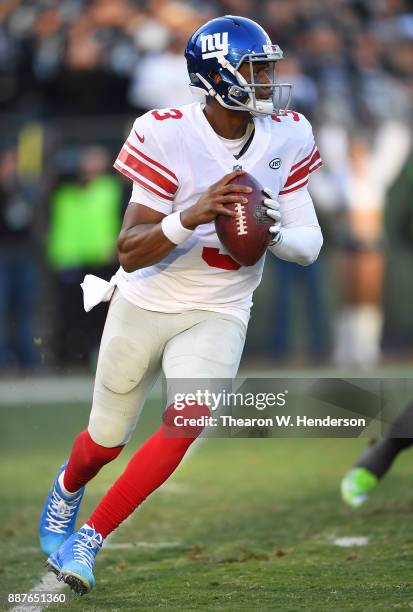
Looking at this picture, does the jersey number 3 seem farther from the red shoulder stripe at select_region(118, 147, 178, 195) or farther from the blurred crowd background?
the blurred crowd background

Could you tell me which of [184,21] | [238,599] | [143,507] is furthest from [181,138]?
[184,21]

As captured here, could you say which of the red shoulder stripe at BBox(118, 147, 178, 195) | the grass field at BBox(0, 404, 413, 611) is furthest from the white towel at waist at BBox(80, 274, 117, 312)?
the grass field at BBox(0, 404, 413, 611)

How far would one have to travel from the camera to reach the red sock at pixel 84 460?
A: 450 cm

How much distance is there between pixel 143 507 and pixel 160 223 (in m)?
2.45

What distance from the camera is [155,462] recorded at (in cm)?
418

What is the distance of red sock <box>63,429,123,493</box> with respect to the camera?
4500mm

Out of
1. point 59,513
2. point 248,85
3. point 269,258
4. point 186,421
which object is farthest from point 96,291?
point 269,258

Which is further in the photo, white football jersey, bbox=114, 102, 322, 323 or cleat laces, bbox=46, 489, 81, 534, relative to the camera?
cleat laces, bbox=46, 489, 81, 534

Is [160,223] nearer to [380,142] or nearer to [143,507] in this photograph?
[143,507]

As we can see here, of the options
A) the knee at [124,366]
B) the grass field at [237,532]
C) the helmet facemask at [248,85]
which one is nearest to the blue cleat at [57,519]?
the grass field at [237,532]

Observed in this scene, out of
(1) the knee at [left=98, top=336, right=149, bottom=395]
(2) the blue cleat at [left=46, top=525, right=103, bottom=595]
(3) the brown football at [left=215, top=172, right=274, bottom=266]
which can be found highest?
(3) the brown football at [left=215, top=172, right=274, bottom=266]

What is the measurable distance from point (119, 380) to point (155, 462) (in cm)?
37

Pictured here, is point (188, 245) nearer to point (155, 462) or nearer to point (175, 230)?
point (175, 230)

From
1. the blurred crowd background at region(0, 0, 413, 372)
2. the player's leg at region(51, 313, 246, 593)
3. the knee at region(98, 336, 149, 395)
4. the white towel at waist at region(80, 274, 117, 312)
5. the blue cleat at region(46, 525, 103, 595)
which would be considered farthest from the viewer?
the blurred crowd background at region(0, 0, 413, 372)
